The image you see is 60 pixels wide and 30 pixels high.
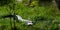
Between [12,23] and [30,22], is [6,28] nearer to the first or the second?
[12,23]

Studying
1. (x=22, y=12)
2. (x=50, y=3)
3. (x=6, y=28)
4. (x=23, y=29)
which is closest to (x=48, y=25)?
(x=23, y=29)

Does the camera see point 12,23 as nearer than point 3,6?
Yes

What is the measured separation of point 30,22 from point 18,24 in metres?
0.47

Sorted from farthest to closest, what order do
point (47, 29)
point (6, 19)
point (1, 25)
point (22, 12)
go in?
1. point (22, 12)
2. point (6, 19)
3. point (1, 25)
4. point (47, 29)

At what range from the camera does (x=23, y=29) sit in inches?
283

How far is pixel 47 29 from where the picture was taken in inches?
275

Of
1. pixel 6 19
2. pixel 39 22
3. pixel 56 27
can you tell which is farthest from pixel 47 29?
pixel 6 19

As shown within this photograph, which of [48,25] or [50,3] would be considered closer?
[48,25]

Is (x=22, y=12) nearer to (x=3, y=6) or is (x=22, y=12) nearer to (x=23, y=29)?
(x=3, y=6)

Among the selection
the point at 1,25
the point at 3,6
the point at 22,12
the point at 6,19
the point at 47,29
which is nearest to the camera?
the point at 47,29

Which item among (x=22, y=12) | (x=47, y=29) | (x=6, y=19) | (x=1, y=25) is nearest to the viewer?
(x=47, y=29)

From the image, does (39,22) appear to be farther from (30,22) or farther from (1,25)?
(1,25)

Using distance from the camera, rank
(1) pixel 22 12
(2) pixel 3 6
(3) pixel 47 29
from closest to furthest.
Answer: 1. (3) pixel 47 29
2. (1) pixel 22 12
3. (2) pixel 3 6

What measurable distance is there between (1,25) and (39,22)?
147 cm
